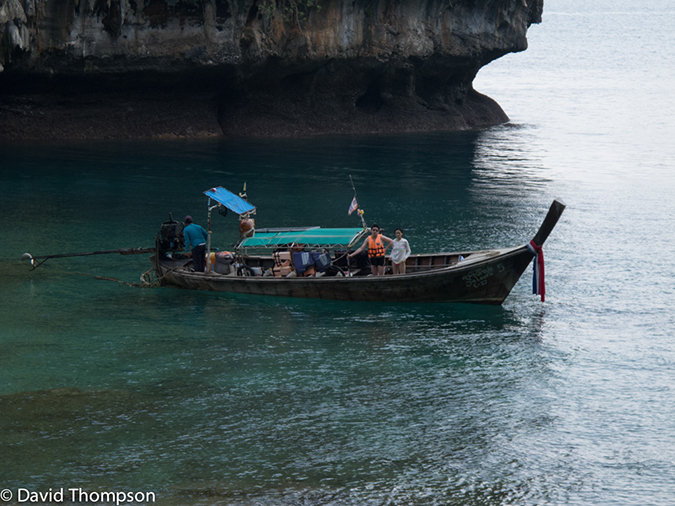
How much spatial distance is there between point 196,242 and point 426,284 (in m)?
6.85

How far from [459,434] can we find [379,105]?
44.0 m

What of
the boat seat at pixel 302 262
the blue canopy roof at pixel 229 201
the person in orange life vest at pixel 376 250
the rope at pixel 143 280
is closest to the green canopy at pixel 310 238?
the boat seat at pixel 302 262

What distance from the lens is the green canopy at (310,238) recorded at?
22922mm

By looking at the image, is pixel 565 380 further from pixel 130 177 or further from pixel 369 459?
pixel 130 177

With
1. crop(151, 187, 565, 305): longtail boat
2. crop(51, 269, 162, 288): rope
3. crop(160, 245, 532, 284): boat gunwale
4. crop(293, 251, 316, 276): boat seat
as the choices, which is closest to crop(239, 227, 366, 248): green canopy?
crop(151, 187, 565, 305): longtail boat

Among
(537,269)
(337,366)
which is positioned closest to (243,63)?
(537,269)

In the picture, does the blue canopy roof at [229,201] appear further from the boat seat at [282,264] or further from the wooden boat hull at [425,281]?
the wooden boat hull at [425,281]

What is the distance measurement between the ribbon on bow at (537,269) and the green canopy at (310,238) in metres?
4.70

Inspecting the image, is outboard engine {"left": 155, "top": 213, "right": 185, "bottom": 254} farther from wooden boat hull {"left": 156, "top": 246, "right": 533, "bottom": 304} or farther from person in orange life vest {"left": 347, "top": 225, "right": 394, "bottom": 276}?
person in orange life vest {"left": 347, "top": 225, "right": 394, "bottom": 276}

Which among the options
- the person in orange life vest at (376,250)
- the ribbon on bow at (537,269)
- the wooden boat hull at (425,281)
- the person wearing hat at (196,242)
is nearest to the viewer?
the ribbon on bow at (537,269)

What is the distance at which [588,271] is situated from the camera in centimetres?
2592

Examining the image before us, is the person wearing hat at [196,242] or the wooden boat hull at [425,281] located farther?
the person wearing hat at [196,242]

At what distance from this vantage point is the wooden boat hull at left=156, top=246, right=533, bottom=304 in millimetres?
21562

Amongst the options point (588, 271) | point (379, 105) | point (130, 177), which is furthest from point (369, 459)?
point (379, 105)
